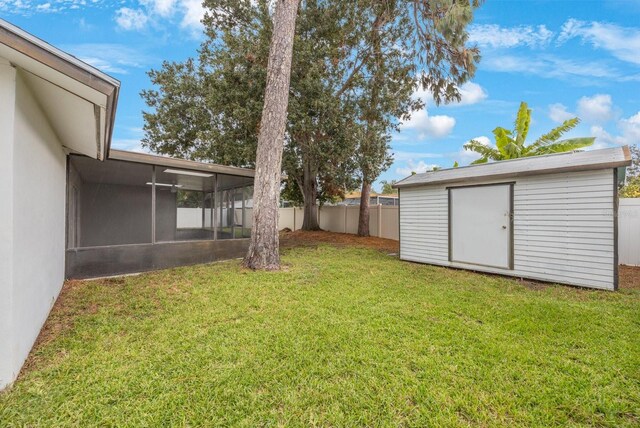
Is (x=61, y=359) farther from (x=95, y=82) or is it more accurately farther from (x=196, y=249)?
(x=196, y=249)

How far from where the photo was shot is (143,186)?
11.2 meters

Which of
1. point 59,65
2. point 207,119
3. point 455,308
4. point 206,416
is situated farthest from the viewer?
point 207,119

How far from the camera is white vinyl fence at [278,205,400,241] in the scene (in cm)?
1321

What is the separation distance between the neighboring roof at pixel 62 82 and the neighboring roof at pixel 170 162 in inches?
93.8

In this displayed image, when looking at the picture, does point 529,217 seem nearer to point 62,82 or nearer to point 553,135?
point 553,135

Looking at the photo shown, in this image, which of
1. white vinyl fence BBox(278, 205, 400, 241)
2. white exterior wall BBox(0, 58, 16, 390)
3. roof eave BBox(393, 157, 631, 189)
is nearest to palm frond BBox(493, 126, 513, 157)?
white vinyl fence BBox(278, 205, 400, 241)

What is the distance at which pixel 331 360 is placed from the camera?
2768mm

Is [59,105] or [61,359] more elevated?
[59,105]

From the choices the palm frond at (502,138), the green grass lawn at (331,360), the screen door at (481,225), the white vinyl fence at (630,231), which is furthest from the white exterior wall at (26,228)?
the palm frond at (502,138)

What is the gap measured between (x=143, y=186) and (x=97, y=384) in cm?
1027

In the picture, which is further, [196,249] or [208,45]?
[208,45]

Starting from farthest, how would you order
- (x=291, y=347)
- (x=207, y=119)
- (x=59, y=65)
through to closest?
1. (x=207, y=119)
2. (x=291, y=347)
3. (x=59, y=65)

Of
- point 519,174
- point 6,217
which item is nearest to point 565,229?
point 519,174

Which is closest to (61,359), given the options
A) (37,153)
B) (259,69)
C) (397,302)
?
(37,153)
